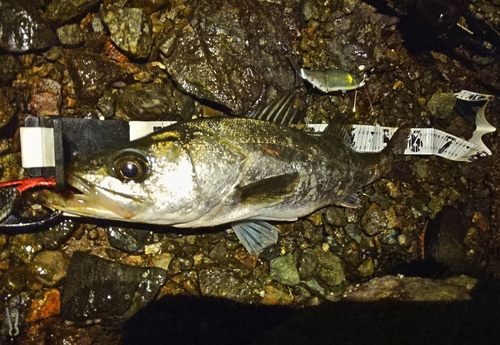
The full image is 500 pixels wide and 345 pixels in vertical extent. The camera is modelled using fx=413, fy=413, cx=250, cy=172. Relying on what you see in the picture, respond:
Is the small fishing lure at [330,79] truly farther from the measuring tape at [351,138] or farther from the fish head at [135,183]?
the fish head at [135,183]

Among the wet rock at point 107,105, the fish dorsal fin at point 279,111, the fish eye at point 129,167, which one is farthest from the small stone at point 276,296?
the wet rock at point 107,105

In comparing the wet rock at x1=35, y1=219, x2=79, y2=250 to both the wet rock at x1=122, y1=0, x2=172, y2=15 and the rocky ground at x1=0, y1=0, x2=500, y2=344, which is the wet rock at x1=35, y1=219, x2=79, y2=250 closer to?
the rocky ground at x1=0, y1=0, x2=500, y2=344

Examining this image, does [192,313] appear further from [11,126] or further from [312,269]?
[11,126]

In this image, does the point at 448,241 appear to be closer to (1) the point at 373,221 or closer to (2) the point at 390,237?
(2) the point at 390,237

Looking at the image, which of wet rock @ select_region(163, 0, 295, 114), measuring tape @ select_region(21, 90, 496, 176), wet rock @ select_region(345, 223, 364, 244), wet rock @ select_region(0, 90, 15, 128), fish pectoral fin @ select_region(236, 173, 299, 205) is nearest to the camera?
fish pectoral fin @ select_region(236, 173, 299, 205)

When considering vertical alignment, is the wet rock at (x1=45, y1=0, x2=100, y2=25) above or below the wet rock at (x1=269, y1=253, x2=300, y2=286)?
above

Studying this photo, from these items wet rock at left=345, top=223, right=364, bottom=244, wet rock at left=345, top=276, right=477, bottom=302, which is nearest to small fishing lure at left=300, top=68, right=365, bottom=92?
wet rock at left=345, top=223, right=364, bottom=244
